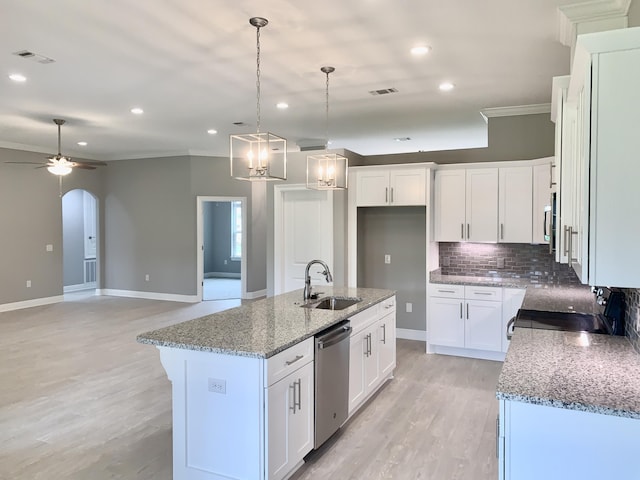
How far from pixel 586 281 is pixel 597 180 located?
41 cm

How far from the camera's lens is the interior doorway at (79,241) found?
10.4m

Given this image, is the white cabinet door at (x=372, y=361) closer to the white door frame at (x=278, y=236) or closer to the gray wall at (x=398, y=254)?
the gray wall at (x=398, y=254)

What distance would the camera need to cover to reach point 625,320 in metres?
2.82

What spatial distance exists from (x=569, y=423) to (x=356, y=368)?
2013 millimetres

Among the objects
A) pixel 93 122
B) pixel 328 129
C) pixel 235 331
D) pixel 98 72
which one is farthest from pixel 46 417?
pixel 328 129

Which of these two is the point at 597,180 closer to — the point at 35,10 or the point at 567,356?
the point at 567,356

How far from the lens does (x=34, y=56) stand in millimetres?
3826

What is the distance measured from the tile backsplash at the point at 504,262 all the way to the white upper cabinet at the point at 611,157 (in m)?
3.73

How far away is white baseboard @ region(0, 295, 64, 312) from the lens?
8031 mm

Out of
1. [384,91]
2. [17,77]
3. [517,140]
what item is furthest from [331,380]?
[17,77]

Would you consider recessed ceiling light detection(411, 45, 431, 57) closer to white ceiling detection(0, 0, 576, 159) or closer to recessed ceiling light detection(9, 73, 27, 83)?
white ceiling detection(0, 0, 576, 159)

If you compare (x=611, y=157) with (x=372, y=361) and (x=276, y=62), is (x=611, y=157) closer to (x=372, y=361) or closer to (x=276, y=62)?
(x=372, y=361)

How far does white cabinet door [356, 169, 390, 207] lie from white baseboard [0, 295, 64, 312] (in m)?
6.40

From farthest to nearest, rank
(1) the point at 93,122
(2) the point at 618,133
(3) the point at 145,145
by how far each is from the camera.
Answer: (3) the point at 145,145, (1) the point at 93,122, (2) the point at 618,133
